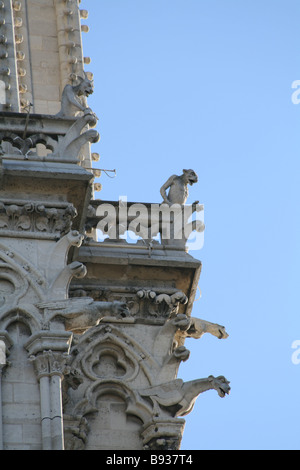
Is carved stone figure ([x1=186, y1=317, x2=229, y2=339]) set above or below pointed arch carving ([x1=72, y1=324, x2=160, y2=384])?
above

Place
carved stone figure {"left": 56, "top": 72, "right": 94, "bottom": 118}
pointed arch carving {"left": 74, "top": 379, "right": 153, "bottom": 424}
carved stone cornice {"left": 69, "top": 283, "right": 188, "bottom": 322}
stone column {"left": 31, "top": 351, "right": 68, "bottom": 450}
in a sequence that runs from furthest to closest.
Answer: carved stone cornice {"left": 69, "top": 283, "right": 188, "bottom": 322} < carved stone figure {"left": 56, "top": 72, "right": 94, "bottom": 118} < pointed arch carving {"left": 74, "top": 379, "right": 153, "bottom": 424} < stone column {"left": 31, "top": 351, "right": 68, "bottom": 450}

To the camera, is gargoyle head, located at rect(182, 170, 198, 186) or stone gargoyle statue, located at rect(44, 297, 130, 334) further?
gargoyle head, located at rect(182, 170, 198, 186)

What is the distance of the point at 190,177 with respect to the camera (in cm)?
3061

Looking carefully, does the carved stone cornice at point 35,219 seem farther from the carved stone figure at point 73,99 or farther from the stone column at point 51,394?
the stone column at point 51,394

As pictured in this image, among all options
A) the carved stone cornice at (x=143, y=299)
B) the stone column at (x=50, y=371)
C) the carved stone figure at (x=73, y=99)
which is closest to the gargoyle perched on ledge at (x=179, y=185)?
the carved stone cornice at (x=143, y=299)

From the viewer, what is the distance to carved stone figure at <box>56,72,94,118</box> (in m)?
28.7

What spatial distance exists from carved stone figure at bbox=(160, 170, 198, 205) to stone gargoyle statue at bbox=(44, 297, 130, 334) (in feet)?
13.6

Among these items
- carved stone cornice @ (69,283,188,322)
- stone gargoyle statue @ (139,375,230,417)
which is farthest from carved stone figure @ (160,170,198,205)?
stone gargoyle statue @ (139,375,230,417)

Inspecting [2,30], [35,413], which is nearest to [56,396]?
[35,413]

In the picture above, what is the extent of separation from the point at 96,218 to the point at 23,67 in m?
3.68

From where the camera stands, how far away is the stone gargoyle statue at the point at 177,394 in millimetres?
28359

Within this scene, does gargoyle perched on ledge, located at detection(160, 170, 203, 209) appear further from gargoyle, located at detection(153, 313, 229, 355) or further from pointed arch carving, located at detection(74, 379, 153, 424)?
pointed arch carving, located at detection(74, 379, 153, 424)
